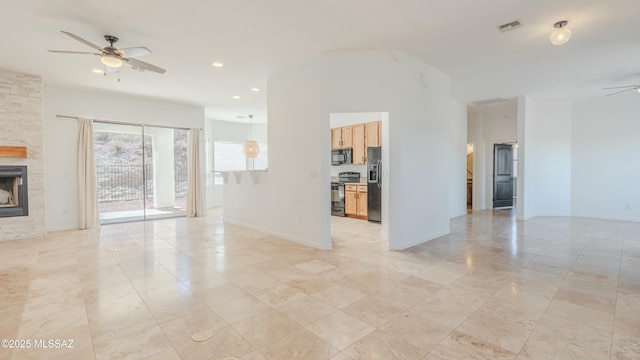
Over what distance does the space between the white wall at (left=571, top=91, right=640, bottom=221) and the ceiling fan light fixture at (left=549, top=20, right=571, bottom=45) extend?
214 inches

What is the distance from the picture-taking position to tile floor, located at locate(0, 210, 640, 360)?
2133 millimetres

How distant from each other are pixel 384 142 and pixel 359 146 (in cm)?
205

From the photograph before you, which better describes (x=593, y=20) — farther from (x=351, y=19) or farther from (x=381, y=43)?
(x=351, y=19)

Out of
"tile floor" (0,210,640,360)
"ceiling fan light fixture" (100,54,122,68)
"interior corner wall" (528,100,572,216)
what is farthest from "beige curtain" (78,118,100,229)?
"interior corner wall" (528,100,572,216)

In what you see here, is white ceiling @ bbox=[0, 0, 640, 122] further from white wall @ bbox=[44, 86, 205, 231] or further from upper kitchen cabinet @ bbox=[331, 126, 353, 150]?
upper kitchen cabinet @ bbox=[331, 126, 353, 150]

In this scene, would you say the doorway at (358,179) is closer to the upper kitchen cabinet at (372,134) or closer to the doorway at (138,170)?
the upper kitchen cabinet at (372,134)

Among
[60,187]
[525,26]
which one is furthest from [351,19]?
[60,187]

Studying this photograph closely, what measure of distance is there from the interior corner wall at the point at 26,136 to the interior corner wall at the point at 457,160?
29.4 ft

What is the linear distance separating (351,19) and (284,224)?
11.3 feet

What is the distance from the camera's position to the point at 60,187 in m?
6.53

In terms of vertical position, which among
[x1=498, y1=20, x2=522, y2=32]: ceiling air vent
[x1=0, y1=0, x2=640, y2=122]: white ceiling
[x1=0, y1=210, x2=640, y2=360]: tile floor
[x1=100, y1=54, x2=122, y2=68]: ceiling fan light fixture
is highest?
[x1=0, y1=0, x2=640, y2=122]: white ceiling

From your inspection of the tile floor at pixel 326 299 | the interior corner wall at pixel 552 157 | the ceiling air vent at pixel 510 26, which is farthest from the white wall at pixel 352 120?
the interior corner wall at pixel 552 157

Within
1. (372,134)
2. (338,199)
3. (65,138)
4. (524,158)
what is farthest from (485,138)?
(65,138)

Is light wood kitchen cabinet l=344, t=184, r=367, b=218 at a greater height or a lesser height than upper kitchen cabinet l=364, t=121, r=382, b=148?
lesser
